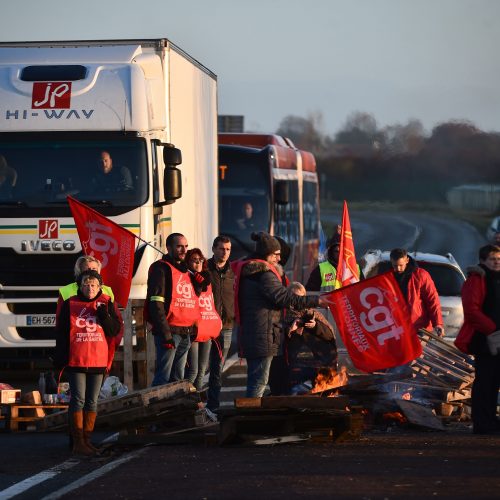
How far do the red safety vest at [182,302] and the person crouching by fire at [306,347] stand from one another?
3.84 feet

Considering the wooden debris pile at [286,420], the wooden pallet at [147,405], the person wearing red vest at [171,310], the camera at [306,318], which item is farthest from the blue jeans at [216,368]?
the wooden debris pile at [286,420]

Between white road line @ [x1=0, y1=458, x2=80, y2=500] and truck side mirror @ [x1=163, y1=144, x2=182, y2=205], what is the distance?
555cm

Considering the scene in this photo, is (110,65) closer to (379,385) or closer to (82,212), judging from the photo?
A: (82,212)

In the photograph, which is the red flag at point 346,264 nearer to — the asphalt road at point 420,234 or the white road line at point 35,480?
the white road line at point 35,480

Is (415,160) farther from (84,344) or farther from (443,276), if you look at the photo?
(84,344)

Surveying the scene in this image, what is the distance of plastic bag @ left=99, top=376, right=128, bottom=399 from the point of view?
49.1 feet

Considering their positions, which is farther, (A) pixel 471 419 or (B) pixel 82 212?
(B) pixel 82 212

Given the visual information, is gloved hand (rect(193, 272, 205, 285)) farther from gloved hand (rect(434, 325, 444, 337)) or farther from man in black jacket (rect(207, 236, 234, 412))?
gloved hand (rect(434, 325, 444, 337))

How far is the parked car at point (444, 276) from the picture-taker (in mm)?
20828

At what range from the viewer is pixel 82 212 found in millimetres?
16406

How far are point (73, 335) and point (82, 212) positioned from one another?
3759 millimetres

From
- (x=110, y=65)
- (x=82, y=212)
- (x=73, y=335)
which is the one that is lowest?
(x=73, y=335)

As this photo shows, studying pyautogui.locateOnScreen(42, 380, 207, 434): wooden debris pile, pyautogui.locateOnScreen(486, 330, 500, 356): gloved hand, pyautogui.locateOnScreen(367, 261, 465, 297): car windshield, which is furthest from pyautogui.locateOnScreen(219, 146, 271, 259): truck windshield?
pyautogui.locateOnScreen(42, 380, 207, 434): wooden debris pile

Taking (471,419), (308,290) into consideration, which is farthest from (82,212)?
(471,419)
